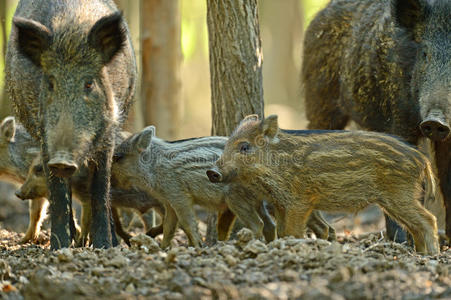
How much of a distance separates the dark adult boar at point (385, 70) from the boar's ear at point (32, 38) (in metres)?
2.88

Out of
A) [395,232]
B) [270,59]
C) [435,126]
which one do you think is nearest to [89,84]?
[435,126]

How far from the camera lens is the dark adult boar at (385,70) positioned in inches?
213

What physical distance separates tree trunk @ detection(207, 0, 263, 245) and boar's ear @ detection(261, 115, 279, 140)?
1097 millimetres

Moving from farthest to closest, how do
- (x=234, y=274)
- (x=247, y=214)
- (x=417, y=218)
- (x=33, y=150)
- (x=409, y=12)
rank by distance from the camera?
(x=33, y=150) < (x=409, y=12) < (x=247, y=214) < (x=417, y=218) < (x=234, y=274)

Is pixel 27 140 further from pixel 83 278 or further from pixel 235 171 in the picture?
pixel 83 278

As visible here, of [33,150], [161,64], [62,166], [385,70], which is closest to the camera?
[62,166]

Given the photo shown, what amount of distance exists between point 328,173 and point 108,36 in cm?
199

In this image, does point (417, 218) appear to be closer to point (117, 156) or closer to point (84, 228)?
point (117, 156)

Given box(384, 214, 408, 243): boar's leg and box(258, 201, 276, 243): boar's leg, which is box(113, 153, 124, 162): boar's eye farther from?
box(384, 214, 408, 243): boar's leg

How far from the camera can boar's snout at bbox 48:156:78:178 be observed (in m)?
4.67

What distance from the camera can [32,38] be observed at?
5.13 metres

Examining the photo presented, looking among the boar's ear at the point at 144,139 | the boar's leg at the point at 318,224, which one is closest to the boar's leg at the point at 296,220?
the boar's leg at the point at 318,224

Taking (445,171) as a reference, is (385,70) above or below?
above

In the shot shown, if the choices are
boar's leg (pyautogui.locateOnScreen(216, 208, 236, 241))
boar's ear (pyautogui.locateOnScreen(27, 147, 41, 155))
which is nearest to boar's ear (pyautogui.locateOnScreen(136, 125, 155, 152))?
boar's leg (pyautogui.locateOnScreen(216, 208, 236, 241))
